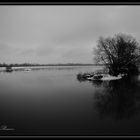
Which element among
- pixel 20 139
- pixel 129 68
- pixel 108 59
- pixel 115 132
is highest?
pixel 108 59

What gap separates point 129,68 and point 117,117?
1340 inches

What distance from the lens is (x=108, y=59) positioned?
37.3 metres

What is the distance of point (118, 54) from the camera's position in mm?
36031

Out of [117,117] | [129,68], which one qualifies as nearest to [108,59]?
[129,68]

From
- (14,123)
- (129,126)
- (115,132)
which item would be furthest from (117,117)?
(14,123)

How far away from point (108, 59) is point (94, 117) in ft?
100

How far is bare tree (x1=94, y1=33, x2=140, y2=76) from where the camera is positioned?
35688 mm

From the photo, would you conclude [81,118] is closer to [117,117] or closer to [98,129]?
[98,129]

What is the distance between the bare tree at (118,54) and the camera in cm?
3569

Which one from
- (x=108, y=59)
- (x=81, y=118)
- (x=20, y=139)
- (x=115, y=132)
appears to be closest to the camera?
(x=20, y=139)
